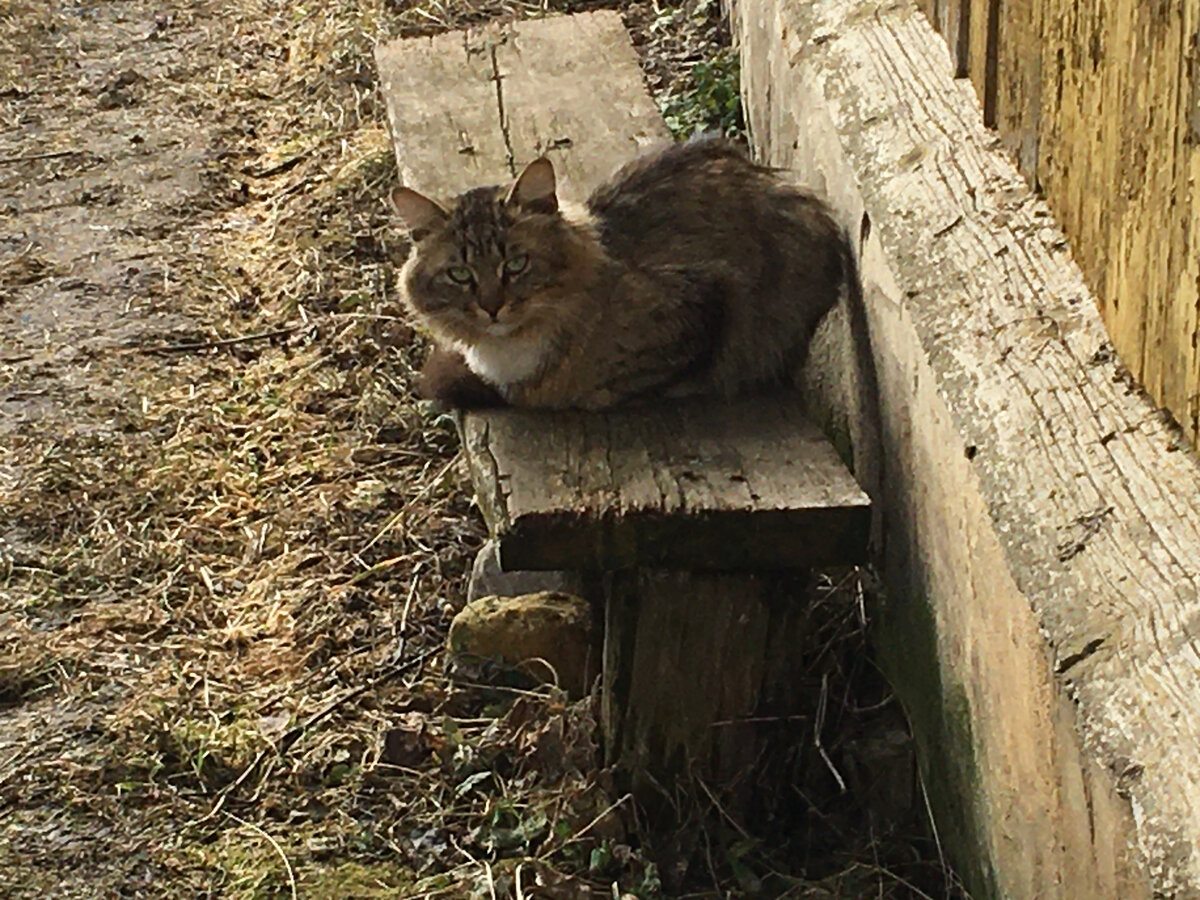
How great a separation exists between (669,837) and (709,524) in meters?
0.69

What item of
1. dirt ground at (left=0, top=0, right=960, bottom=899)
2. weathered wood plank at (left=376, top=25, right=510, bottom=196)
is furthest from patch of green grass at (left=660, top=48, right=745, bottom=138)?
weathered wood plank at (left=376, top=25, right=510, bottom=196)

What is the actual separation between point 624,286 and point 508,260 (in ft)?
0.75

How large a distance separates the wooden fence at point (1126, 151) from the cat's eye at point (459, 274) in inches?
44.9

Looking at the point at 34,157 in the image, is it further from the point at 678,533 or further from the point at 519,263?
the point at 678,533

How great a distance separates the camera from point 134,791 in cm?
365

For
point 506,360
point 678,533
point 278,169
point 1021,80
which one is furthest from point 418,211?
point 278,169

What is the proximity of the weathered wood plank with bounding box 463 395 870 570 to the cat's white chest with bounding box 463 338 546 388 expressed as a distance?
0.74 feet

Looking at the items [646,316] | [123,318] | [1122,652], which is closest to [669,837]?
[646,316]

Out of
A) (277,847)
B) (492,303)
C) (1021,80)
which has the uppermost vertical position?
(1021,80)

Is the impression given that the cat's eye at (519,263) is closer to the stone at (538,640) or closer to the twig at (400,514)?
the stone at (538,640)

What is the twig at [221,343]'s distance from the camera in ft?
17.6

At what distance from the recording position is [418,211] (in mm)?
3719

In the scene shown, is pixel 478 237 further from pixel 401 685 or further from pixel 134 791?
pixel 134 791

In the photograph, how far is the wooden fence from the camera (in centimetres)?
204
